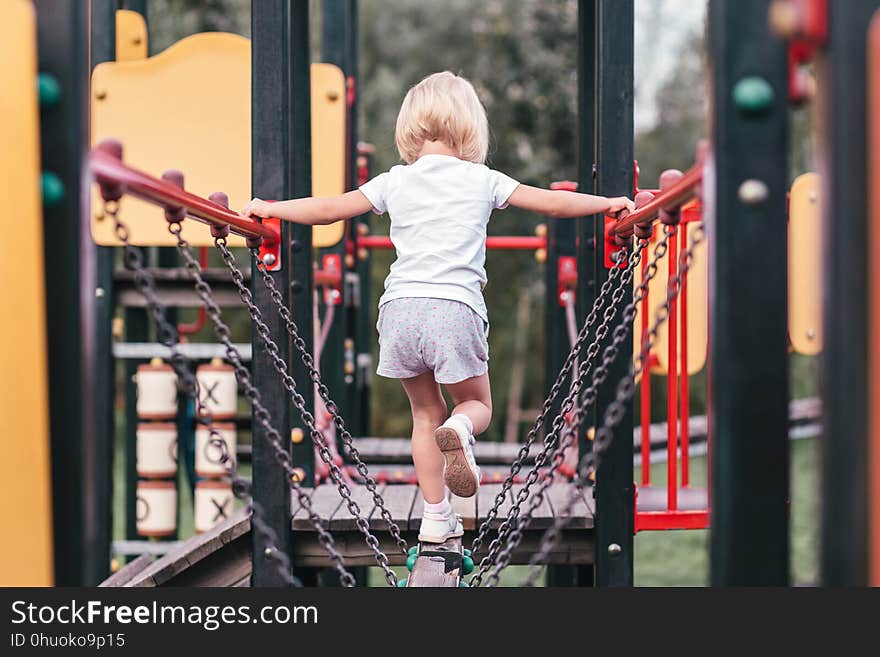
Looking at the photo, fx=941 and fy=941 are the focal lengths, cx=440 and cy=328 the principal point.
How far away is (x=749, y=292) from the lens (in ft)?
4.39

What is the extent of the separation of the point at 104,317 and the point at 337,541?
179 centimetres

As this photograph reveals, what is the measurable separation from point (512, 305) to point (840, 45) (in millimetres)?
10748

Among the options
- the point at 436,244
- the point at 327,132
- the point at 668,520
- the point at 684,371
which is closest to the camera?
the point at 436,244

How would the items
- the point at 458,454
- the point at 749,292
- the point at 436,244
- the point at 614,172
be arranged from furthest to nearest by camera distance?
the point at 614,172 < the point at 436,244 < the point at 458,454 < the point at 749,292

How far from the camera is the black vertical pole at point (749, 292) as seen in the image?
4.31 feet

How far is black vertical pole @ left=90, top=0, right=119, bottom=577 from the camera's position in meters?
4.06

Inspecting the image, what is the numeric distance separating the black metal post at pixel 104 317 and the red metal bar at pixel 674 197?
2631 mm

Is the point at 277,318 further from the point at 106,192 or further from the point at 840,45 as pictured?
the point at 840,45

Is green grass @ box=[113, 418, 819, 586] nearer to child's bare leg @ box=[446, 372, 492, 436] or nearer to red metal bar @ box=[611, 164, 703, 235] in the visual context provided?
child's bare leg @ box=[446, 372, 492, 436]

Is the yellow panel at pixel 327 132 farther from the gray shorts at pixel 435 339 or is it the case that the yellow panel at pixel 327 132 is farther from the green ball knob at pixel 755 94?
the green ball knob at pixel 755 94

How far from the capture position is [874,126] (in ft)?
3.91

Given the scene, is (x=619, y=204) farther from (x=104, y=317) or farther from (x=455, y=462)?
(x=104, y=317)

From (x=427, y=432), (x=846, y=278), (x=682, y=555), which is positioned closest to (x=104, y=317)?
(x=427, y=432)

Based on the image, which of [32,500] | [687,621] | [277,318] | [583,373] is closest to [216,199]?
[277,318]
